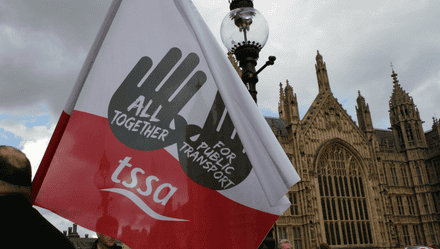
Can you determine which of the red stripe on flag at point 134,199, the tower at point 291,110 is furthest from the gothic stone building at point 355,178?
the red stripe on flag at point 134,199

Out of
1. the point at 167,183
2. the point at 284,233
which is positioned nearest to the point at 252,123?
the point at 167,183

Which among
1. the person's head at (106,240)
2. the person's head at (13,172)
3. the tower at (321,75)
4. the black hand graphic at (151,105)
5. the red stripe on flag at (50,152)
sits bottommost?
the person's head at (106,240)

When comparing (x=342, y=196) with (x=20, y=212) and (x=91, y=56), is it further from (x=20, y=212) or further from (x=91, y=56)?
(x=20, y=212)

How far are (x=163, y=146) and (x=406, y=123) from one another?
37.2 m

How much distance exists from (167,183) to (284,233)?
23392 mm

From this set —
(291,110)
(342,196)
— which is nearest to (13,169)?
(291,110)

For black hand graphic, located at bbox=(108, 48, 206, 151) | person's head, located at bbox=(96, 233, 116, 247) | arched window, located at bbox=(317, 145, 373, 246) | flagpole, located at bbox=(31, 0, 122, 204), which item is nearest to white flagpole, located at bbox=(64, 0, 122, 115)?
flagpole, located at bbox=(31, 0, 122, 204)

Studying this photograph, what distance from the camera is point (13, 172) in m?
1.29

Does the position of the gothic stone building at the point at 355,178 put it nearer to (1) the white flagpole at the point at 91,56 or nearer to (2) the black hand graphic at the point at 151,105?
(2) the black hand graphic at the point at 151,105

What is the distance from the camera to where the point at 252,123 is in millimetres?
2314

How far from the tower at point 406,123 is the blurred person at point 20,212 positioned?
3707cm

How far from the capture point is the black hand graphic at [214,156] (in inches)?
92.6

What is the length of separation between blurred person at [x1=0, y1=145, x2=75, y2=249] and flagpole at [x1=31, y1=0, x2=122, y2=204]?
3.03 feet

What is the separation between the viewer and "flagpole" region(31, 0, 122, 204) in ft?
7.17
